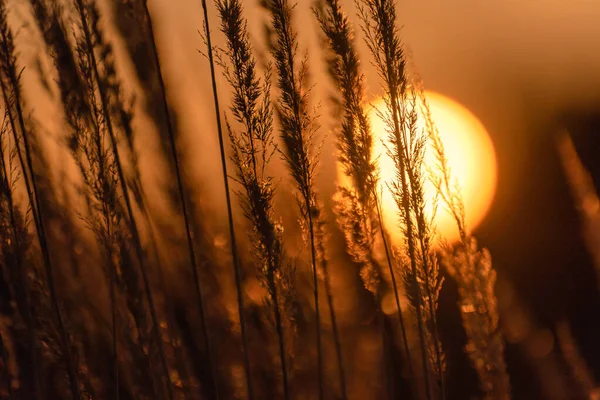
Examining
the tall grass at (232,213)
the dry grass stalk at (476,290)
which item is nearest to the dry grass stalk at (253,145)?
the tall grass at (232,213)

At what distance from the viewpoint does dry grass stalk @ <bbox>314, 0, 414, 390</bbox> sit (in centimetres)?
231

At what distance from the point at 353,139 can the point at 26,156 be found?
49.3 inches

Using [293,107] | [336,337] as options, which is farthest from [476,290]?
[293,107]

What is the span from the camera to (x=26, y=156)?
2.20 meters

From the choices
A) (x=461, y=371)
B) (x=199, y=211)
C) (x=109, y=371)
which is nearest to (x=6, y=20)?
(x=199, y=211)

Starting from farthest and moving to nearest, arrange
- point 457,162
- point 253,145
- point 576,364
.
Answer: point 457,162
point 576,364
point 253,145

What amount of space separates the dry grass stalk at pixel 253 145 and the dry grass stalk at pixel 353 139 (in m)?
0.36

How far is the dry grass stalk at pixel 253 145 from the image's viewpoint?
2.10m

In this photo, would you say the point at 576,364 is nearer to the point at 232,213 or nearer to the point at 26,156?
the point at 232,213

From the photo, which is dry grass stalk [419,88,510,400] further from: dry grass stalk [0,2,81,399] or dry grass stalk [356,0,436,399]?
dry grass stalk [0,2,81,399]

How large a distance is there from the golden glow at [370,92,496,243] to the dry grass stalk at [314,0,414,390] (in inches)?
2.0

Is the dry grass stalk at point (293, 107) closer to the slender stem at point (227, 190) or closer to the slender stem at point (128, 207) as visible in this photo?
the slender stem at point (227, 190)

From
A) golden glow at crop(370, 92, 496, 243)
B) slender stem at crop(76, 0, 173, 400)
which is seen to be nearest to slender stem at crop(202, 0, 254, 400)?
slender stem at crop(76, 0, 173, 400)

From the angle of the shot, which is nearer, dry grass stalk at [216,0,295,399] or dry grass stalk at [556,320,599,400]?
dry grass stalk at [216,0,295,399]
